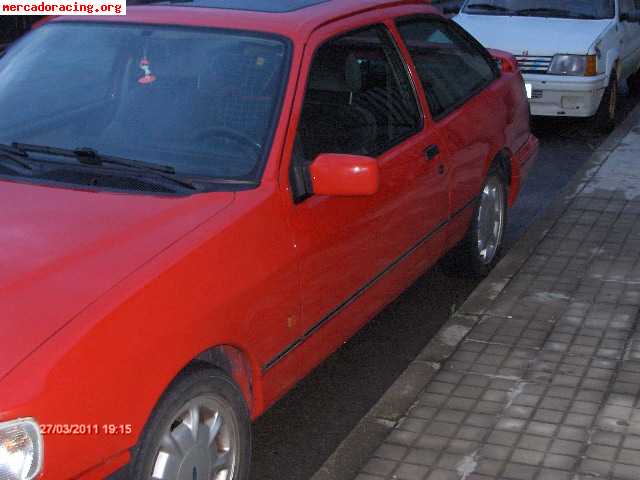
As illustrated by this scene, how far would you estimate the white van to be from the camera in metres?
10.3

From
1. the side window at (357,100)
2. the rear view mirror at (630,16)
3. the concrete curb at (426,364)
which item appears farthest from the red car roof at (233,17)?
the rear view mirror at (630,16)

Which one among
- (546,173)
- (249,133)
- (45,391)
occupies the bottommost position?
(546,173)

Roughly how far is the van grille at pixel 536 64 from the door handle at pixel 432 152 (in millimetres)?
5173

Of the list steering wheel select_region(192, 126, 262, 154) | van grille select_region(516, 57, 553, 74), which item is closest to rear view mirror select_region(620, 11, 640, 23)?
van grille select_region(516, 57, 553, 74)

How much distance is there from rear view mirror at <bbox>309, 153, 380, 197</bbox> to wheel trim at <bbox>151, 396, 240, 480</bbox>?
91 cm

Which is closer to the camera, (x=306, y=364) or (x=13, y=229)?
(x=13, y=229)

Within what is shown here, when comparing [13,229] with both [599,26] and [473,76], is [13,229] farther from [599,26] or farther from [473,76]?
[599,26]

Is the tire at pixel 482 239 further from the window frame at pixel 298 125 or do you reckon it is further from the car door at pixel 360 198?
the window frame at pixel 298 125

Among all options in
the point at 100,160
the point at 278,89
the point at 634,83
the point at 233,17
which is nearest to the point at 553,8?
the point at 634,83

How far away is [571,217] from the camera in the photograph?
763cm

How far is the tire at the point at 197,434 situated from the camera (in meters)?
3.27

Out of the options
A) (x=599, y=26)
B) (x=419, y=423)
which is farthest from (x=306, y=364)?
(x=599, y=26)

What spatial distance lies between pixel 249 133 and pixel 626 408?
1947mm

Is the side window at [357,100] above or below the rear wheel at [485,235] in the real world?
above
